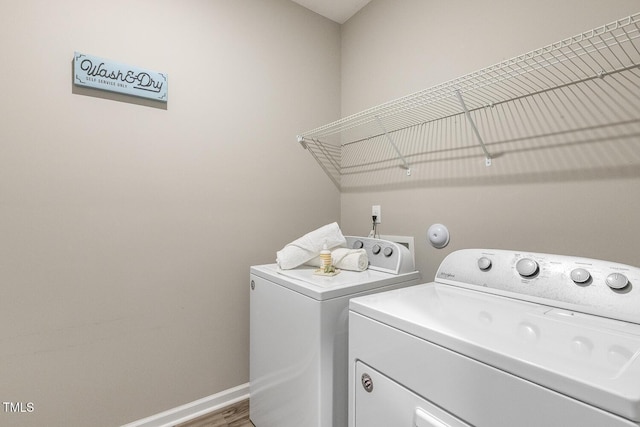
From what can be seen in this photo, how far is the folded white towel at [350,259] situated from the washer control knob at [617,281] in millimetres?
889

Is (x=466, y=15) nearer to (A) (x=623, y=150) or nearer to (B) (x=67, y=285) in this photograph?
(A) (x=623, y=150)

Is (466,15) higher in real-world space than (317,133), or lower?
higher

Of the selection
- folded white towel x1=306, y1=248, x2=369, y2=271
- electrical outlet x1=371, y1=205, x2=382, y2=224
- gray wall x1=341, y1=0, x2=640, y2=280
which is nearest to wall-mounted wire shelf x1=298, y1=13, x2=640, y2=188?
gray wall x1=341, y1=0, x2=640, y2=280

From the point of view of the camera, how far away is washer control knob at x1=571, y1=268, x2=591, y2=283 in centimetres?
90

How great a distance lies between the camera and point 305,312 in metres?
1.18

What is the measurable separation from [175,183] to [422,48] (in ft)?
5.03

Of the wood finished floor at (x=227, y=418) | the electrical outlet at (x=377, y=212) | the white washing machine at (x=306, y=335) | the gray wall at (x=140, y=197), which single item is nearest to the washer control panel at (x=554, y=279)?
the white washing machine at (x=306, y=335)

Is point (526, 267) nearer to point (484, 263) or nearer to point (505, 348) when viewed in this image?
point (484, 263)

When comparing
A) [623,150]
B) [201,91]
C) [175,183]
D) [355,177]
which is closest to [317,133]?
[355,177]

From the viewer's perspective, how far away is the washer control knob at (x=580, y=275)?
90cm

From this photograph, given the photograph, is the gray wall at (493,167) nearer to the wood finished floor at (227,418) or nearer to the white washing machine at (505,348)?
the white washing machine at (505,348)

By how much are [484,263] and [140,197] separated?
1.58 meters

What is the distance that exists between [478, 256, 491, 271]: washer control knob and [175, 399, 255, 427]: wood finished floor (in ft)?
4.69

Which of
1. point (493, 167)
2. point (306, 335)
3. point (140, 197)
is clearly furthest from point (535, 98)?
point (140, 197)
